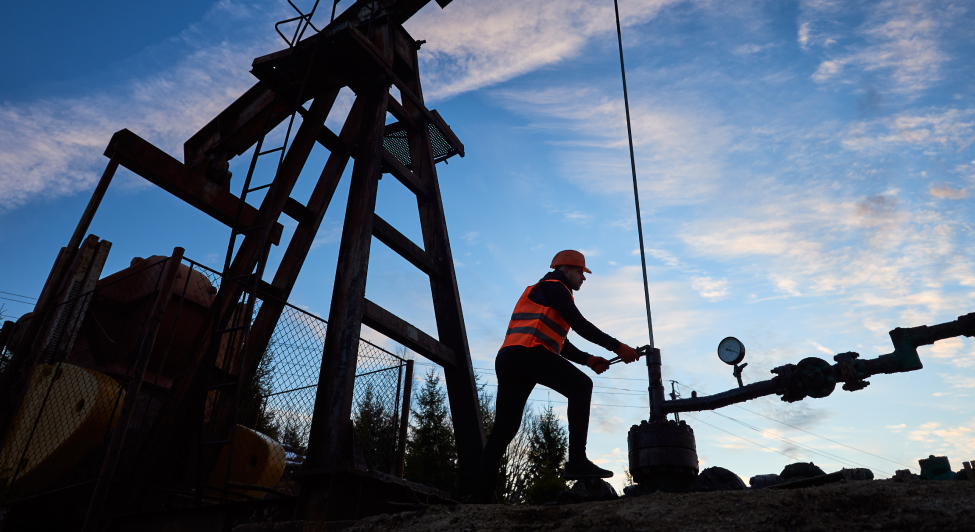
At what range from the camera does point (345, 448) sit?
411 centimetres

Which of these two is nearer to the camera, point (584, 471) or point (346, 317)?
point (584, 471)

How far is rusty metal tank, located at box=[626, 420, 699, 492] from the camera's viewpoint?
4191 mm

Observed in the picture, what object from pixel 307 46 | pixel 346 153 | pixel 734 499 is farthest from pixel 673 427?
pixel 307 46

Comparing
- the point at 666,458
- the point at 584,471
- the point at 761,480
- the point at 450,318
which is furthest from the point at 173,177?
the point at 761,480

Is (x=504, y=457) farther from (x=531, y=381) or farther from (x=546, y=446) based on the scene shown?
(x=531, y=381)

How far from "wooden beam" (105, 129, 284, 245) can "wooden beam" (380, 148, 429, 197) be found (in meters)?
1.53

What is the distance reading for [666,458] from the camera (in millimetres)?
4180

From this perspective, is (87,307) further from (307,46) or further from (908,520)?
(908,520)

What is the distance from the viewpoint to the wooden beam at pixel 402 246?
536cm

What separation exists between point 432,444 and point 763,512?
3130 cm

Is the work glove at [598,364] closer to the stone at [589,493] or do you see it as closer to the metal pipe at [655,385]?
the metal pipe at [655,385]

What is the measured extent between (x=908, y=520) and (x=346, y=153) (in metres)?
5.16

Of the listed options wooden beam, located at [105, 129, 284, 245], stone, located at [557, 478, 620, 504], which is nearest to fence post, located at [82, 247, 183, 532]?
wooden beam, located at [105, 129, 284, 245]

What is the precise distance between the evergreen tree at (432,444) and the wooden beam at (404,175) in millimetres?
25516
